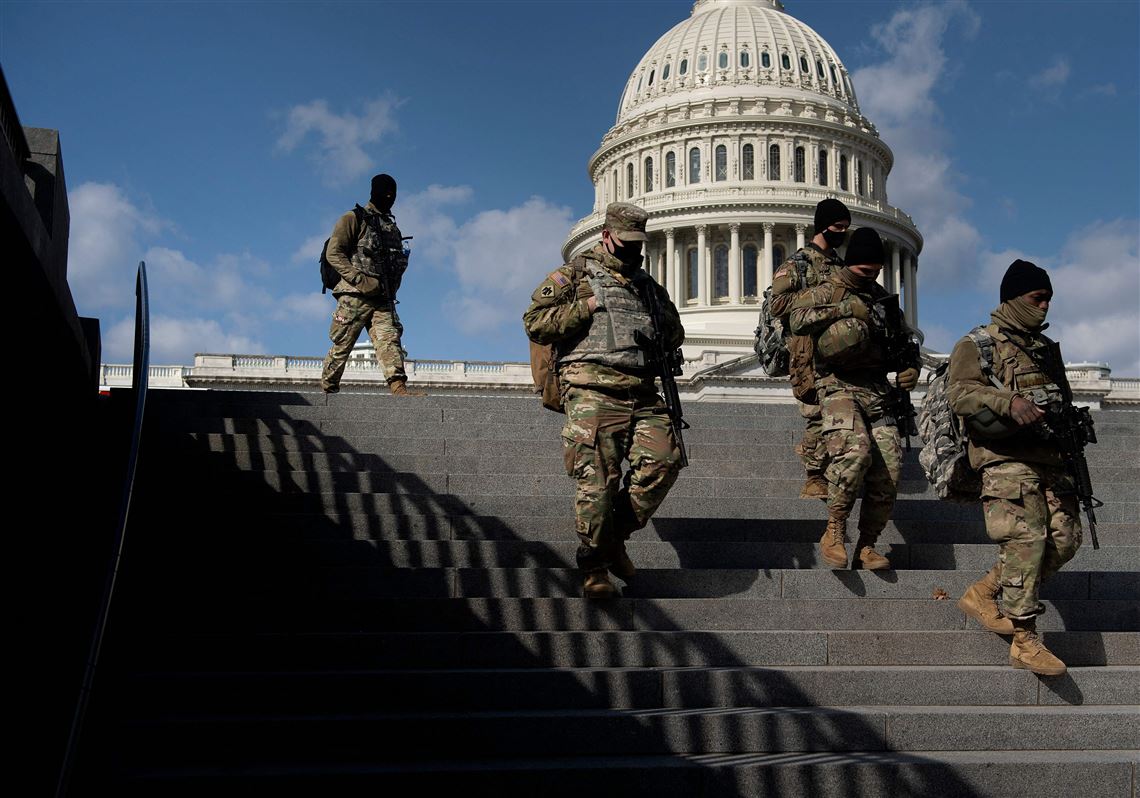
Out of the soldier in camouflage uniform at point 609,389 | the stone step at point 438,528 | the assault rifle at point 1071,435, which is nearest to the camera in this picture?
the assault rifle at point 1071,435

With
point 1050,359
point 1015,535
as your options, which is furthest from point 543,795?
point 1050,359

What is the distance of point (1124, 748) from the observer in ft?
18.7

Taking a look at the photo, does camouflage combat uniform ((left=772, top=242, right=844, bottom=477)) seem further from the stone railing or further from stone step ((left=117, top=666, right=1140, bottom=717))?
the stone railing

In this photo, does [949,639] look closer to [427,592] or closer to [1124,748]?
[1124,748]

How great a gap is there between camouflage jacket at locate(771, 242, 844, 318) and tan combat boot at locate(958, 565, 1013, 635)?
235 centimetres

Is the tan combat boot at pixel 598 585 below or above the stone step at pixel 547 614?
above

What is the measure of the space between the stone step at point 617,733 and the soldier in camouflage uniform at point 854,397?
167 cm

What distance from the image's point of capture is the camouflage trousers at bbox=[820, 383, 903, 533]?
720cm

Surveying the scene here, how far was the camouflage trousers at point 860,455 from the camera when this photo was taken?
7.20 metres

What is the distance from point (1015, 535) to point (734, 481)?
11.4 feet

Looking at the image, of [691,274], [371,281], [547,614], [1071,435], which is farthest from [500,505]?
[691,274]

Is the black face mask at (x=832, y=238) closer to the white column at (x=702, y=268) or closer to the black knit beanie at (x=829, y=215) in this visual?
the black knit beanie at (x=829, y=215)

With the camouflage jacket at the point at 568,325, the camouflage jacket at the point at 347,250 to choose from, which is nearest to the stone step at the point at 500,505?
the camouflage jacket at the point at 568,325

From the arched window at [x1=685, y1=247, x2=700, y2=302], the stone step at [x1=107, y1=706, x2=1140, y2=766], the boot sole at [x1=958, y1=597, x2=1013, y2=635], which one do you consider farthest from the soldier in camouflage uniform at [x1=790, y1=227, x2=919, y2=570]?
the arched window at [x1=685, y1=247, x2=700, y2=302]
